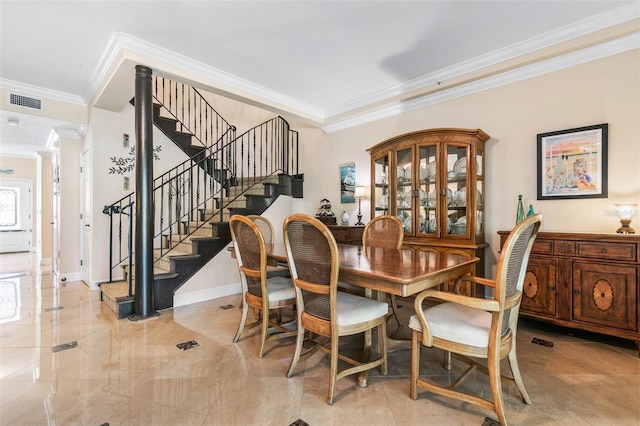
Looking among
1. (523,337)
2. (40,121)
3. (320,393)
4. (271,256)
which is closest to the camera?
(320,393)

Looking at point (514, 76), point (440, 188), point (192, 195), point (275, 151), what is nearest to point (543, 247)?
point (440, 188)

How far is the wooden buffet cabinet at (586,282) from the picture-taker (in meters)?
2.32

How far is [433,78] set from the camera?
3.60m

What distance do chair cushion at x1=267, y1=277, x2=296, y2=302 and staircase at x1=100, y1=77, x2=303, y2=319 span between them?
4.94 feet

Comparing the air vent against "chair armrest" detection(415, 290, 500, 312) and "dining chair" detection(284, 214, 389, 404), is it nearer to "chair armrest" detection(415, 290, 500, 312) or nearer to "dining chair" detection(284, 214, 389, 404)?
"dining chair" detection(284, 214, 389, 404)

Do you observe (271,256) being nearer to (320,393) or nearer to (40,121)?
(320,393)

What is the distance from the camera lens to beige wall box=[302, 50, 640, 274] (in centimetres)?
262

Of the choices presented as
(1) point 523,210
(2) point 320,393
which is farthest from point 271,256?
(1) point 523,210

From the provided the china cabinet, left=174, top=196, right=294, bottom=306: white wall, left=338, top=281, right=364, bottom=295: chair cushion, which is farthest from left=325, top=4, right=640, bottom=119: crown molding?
left=338, top=281, right=364, bottom=295: chair cushion

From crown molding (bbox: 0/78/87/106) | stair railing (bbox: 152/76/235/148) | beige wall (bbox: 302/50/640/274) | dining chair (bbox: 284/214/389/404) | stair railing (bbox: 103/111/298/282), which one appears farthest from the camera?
stair railing (bbox: 152/76/235/148)

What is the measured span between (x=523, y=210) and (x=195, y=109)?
17.7 ft

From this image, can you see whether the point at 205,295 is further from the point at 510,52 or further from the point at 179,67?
the point at 510,52

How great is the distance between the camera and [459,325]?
63.5 inches

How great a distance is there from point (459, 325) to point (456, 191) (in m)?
2.07
